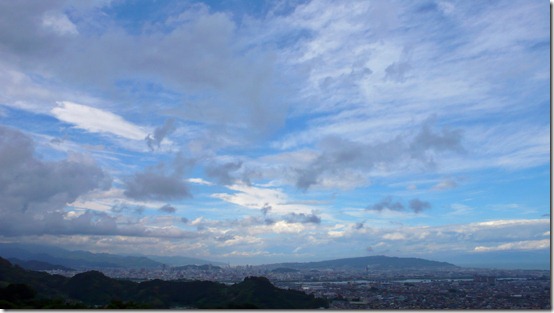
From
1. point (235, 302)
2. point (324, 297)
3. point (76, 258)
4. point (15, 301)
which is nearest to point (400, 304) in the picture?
point (324, 297)

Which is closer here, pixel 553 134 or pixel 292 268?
pixel 553 134

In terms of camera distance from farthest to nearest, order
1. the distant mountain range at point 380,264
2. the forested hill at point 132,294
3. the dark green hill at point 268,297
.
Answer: the distant mountain range at point 380,264
the dark green hill at point 268,297
the forested hill at point 132,294

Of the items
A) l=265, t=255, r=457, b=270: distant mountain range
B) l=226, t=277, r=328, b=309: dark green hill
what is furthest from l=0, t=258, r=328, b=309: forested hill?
l=265, t=255, r=457, b=270: distant mountain range

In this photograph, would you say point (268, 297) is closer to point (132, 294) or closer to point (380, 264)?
point (132, 294)

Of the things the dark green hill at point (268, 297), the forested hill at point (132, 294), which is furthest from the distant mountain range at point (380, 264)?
the dark green hill at point (268, 297)

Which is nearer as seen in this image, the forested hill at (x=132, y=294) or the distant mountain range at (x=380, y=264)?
the forested hill at (x=132, y=294)

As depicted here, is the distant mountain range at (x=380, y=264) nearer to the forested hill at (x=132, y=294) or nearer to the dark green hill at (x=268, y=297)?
the forested hill at (x=132, y=294)

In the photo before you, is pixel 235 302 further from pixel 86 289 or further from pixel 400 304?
pixel 86 289

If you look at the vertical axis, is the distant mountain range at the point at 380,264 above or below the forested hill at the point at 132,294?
above

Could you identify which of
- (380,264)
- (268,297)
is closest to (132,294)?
(268,297)
